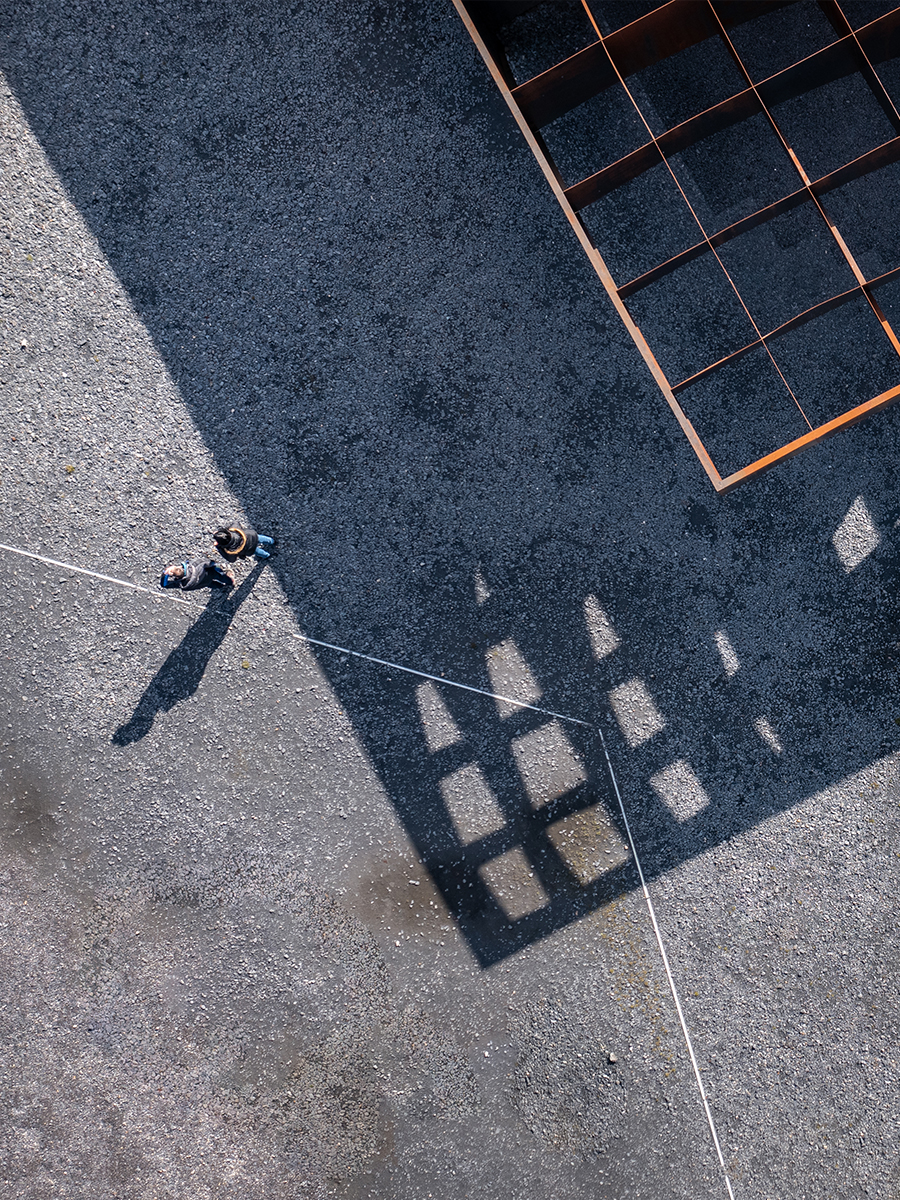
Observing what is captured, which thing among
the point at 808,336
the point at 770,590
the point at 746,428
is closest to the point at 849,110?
the point at 808,336

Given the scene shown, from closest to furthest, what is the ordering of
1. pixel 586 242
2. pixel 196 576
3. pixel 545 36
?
pixel 586 242
pixel 196 576
pixel 545 36

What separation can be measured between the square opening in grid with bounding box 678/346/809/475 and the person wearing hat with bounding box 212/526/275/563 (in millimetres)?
3393

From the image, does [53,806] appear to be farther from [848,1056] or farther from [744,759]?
[848,1056]

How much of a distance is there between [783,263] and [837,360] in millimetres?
855

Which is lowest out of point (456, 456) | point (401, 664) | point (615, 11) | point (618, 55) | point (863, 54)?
point (401, 664)

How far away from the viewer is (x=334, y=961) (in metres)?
5.43

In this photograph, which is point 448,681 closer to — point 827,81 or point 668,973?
point 668,973

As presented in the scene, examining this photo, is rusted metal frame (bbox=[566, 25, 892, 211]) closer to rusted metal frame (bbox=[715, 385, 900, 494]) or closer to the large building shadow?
the large building shadow

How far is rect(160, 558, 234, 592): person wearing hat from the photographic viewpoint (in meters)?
4.95

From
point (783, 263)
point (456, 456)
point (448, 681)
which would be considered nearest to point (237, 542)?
point (456, 456)

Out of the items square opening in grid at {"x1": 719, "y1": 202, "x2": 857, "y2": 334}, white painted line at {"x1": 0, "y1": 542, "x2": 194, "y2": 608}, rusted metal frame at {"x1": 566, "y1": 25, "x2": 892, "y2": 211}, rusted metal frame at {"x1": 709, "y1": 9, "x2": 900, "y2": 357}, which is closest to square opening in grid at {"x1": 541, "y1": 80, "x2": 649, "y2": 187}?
rusted metal frame at {"x1": 566, "y1": 25, "x2": 892, "y2": 211}

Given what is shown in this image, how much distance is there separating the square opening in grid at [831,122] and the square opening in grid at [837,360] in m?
1.13

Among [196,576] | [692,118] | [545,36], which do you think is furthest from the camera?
[545,36]

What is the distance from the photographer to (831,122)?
18.3 feet
